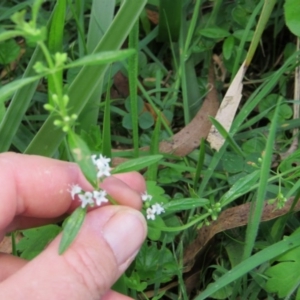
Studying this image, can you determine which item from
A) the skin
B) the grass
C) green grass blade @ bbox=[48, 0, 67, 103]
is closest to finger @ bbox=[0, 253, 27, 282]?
the skin

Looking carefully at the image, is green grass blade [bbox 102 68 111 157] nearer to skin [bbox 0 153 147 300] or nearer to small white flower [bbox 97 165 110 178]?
skin [bbox 0 153 147 300]

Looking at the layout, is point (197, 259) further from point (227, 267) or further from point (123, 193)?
point (123, 193)

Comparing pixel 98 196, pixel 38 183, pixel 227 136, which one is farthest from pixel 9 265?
pixel 227 136

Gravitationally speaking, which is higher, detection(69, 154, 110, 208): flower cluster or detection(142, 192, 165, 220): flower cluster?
detection(69, 154, 110, 208): flower cluster

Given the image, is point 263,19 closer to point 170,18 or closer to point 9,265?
point 170,18

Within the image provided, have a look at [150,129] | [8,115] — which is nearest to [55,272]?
[8,115]

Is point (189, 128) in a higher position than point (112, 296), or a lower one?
higher

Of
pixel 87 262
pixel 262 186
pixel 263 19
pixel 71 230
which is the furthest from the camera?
pixel 263 19

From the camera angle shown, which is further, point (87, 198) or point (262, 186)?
point (262, 186)
